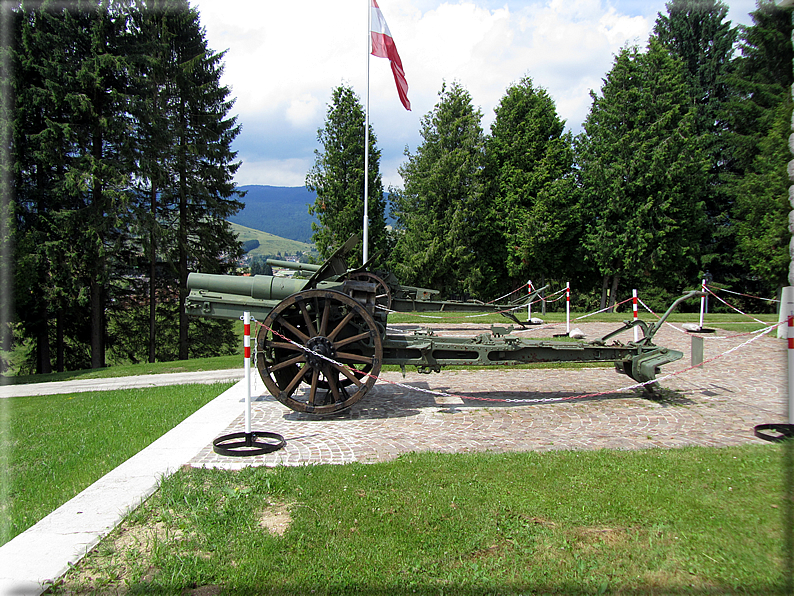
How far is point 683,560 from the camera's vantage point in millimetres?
3004

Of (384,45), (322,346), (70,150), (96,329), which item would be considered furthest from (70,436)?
(70,150)

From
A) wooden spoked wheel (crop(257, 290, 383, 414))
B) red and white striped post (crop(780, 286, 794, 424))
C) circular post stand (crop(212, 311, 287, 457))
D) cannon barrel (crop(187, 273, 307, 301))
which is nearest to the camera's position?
red and white striped post (crop(780, 286, 794, 424))

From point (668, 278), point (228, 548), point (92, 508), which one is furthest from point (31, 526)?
point (668, 278)

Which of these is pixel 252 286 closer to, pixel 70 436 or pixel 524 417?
pixel 70 436

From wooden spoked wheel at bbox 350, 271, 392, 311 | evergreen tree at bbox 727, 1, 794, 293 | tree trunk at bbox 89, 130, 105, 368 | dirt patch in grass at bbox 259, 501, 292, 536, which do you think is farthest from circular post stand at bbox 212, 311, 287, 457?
tree trunk at bbox 89, 130, 105, 368

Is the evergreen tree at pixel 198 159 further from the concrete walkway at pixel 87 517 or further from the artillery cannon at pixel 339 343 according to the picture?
the concrete walkway at pixel 87 517

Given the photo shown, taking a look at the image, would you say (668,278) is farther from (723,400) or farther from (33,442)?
(33,442)

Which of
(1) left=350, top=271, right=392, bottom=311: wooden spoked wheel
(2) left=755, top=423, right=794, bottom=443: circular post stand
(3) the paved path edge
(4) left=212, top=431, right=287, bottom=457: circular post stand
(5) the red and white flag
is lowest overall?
(3) the paved path edge

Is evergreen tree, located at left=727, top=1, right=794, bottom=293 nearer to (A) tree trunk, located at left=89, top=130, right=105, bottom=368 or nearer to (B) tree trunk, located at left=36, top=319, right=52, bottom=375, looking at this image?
(A) tree trunk, located at left=89, top=130, right=105, bottom=368

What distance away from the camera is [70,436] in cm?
606

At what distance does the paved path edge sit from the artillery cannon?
50.8 inches

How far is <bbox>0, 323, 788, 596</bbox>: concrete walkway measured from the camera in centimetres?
359

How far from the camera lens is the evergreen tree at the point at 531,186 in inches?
966

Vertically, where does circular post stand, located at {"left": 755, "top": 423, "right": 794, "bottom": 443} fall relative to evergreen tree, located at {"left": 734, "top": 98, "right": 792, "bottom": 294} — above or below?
below
